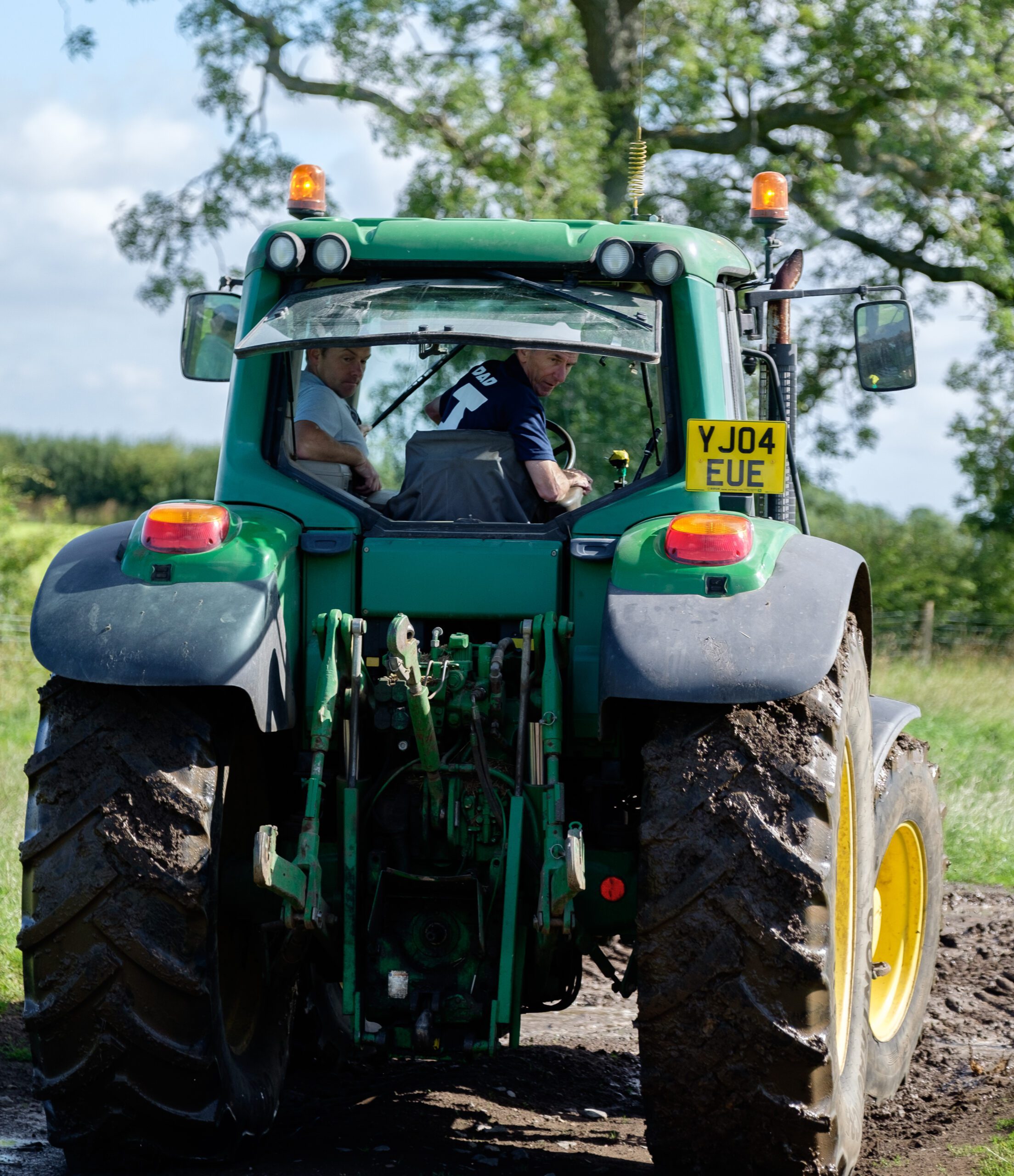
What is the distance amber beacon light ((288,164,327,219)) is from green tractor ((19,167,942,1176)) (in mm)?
442

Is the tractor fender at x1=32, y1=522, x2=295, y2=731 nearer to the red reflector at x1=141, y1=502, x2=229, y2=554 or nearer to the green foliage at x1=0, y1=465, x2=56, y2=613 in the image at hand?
the red reflector at x1=141, y1=502, x2=229, y2=554

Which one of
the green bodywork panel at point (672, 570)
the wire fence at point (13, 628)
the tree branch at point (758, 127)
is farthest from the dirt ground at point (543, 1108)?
the tree branch at point (758, 127)

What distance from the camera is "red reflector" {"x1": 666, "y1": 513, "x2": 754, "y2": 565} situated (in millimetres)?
3668

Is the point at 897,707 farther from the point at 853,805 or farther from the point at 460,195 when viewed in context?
the point at 460,195

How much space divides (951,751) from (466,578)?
25.5 feet

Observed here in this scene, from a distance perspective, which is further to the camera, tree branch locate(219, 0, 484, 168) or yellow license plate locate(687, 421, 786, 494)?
tree branch locate(219, 0, 484, 168)

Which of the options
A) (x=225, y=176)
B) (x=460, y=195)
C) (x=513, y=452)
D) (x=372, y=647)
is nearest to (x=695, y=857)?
(x=372, y=647)

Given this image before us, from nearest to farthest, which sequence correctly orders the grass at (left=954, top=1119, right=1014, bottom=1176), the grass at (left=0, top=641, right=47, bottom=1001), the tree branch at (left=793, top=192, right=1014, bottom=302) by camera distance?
1. the grass at (left=954, top=1119, right=1014, bottom=1176)
2. the grass at (left=0, top=641, right=47, bottom=1001)
3. the tree branch at (left=793, top=192, right=1014, bottom=302)

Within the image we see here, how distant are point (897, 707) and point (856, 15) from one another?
16.8 m

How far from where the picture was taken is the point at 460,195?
17172 mm

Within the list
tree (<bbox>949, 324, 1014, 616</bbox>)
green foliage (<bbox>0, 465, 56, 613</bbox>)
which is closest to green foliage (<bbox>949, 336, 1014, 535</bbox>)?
tree (<bbox>949, 324, 1014, 616</bbox>)

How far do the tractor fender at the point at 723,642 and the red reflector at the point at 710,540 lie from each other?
4.3 inches

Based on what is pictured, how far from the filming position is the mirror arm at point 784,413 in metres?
5.18

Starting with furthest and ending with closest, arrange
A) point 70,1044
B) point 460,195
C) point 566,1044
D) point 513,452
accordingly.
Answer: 1. point 460,195
2. point 566,1044
3. point 513,452
4. point 70,1044
